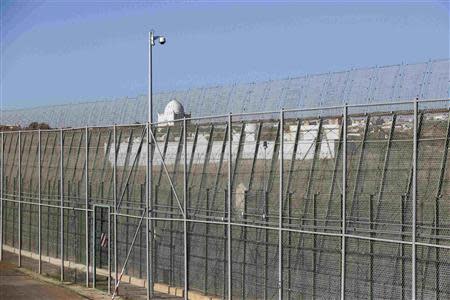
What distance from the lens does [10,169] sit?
26.7 m

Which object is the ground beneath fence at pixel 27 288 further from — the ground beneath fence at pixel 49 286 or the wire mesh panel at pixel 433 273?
the wire mesh panel at pixel 433 273

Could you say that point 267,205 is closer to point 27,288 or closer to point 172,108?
point 27,288

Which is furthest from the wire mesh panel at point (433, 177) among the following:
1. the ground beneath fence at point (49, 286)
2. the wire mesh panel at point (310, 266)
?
the ground beneath fence at point (49, 286)

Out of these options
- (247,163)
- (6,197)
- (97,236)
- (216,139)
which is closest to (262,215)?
(247,163)

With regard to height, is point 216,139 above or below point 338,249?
above

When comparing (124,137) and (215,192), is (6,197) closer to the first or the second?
(124,137)

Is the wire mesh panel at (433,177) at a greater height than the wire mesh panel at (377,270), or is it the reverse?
the wire mesh panel at (433,177)

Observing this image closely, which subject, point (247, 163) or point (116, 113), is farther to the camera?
point (116, 113)

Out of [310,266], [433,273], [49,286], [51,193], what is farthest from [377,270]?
[51,193]

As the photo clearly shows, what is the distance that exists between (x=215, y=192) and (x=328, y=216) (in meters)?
3.58

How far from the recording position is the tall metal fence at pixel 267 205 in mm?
10391

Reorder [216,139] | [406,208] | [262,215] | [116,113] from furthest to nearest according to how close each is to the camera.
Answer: [116,113] → [216,139] → [262,215] → [406,208]

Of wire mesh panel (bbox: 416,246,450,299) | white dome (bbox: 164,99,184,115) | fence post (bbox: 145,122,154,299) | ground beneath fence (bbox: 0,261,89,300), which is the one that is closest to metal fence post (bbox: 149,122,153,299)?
fence post (bbox: 145,122,154,299)

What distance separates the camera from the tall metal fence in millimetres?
10391
